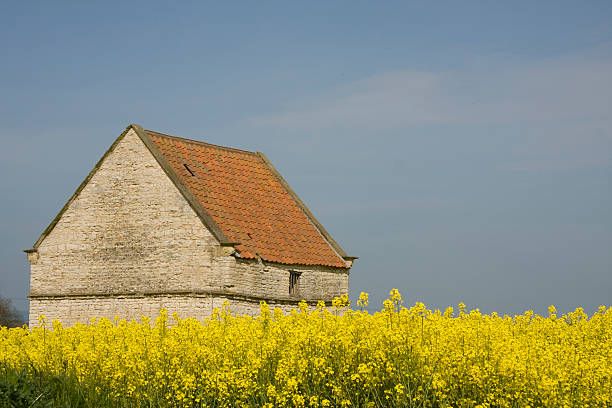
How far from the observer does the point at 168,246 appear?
30844 millimetres

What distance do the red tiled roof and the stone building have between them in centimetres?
6

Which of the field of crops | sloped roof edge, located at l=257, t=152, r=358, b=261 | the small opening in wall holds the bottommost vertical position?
the field of crops

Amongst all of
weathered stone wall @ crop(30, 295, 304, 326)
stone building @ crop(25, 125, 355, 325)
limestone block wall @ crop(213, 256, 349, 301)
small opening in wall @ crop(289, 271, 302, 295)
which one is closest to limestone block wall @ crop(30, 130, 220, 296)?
stone building @ crop(25, 125, 355, 325)

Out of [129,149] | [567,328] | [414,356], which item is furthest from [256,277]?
[414,356]

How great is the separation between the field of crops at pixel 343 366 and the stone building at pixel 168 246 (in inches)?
538

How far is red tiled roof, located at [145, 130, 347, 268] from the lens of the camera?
3222cm

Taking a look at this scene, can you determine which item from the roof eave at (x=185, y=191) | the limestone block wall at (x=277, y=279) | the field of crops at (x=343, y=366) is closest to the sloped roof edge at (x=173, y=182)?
the roof eave at (x=185, y=191)

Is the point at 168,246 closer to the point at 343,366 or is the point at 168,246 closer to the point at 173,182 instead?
the point at 173,182

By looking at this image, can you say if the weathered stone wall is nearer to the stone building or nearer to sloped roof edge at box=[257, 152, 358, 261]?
the stone building

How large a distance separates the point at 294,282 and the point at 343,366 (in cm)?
2072

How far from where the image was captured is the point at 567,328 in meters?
16.9

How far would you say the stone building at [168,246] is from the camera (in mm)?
30312

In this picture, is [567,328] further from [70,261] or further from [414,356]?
[70,261]

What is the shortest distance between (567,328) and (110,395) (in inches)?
352
